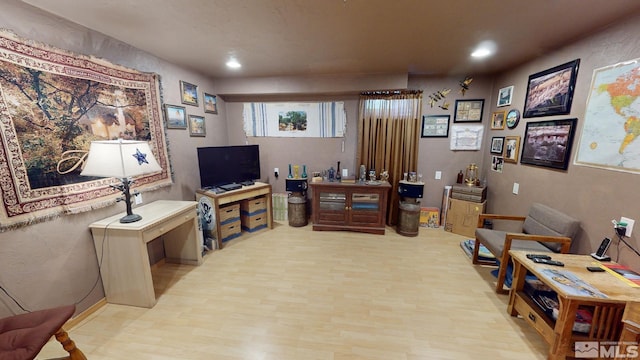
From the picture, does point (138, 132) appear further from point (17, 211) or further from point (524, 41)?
point (524, 41)

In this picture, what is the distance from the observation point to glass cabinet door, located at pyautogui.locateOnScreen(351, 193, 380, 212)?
3619mm

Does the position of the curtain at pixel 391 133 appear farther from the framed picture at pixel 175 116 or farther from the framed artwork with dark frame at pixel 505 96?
the framed picture at pixel 175 116

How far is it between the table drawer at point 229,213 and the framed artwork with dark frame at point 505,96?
4.13m

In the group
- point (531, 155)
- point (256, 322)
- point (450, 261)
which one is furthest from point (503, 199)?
point (256, 322)

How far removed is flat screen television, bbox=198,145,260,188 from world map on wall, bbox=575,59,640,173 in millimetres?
3857

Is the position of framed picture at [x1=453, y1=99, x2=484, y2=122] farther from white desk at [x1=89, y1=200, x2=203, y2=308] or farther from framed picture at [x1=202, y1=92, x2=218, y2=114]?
white desk at [x1=89, y1=200, x2=203, y2=308]

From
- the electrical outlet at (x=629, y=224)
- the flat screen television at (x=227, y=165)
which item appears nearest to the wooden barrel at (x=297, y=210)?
the flat screen television at (x=227, y=165)

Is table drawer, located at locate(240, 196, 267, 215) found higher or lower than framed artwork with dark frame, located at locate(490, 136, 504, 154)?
lower

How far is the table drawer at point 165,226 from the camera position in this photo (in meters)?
2.02

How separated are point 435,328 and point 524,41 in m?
2.81

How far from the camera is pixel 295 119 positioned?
4031 mm

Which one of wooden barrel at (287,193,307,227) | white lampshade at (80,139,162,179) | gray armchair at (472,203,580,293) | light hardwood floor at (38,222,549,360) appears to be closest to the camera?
light hardwood floor at (38,222,549,360)

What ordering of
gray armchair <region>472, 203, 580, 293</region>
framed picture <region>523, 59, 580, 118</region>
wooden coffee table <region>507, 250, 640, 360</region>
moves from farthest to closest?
framed picture <region>523, 59, 580, 118</region>, gray armchair <region>472, 203, 580, 293</region>, wooden coffee table <region>507, 250, 640, 360</region>

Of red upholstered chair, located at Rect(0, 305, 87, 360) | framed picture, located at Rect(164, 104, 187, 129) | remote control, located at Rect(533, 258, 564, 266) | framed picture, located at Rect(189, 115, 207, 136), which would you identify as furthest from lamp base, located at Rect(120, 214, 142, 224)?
remote control, located at Rect(533, 258, 564, 266)
